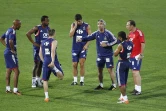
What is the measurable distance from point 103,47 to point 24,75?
4130 millimetres

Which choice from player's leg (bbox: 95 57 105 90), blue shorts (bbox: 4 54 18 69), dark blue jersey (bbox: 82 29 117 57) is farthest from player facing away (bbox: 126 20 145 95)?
blue shorts (bbox: 4 54 18 69)

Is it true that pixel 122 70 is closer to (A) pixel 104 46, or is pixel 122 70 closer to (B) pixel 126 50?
(B) pixel 126 50

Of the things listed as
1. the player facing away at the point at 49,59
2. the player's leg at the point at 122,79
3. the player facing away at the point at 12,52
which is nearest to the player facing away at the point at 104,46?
the player's leg at the point at 122,79

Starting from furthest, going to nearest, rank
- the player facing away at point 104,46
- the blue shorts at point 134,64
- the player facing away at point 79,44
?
the player facing away at point 79,44 → the player facing away at point 104,46 → the blue shorts at point 134,64

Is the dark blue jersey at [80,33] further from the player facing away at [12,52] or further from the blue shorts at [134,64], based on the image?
the player facing away at [12,52]

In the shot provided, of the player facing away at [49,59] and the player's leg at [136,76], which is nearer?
the player facing away at [49,59]

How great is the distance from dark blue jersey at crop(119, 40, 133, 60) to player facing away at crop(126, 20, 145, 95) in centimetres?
138

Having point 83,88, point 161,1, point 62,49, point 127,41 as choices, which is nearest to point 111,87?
point 83,88

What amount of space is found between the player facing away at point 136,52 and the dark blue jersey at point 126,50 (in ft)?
4.54

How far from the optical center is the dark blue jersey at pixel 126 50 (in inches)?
656

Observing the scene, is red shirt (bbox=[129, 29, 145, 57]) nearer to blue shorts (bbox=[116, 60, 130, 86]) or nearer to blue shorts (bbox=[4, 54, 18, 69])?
blue shorts (bbox=[116, 60, 130, 86])

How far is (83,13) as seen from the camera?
35.8 m

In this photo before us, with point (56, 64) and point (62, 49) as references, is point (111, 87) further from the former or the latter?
point (62, 49)

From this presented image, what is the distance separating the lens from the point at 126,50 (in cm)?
1669
